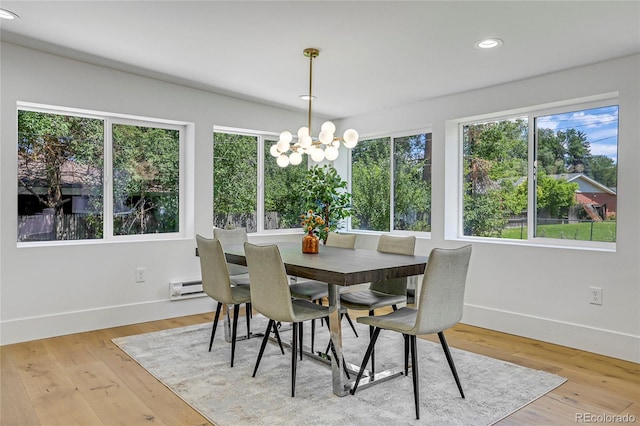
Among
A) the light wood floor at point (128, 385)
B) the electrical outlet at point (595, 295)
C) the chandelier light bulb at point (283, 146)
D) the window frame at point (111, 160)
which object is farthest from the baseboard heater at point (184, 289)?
the electrical outlet at point (595, 295)

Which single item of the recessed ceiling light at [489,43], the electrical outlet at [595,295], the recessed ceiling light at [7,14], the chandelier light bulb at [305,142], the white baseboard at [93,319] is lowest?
the white baseboard at [93,319]

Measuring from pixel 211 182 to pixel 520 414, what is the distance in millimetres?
3636

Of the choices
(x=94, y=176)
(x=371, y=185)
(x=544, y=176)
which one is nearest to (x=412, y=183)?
(x=371, y=185)

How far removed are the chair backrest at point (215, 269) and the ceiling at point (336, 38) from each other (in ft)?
4.98

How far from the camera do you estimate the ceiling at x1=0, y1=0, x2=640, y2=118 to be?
8.87 feet

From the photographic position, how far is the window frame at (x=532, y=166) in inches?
146

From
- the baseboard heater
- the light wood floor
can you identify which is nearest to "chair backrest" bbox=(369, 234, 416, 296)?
the light wood floor

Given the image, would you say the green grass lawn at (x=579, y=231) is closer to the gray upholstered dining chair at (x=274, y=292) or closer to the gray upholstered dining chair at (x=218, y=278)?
the gray upholstered dining chair at (x=274, y=292)

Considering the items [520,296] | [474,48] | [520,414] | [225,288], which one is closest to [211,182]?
[225,288]

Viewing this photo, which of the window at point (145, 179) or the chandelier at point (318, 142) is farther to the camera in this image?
the window at point (145, 179)

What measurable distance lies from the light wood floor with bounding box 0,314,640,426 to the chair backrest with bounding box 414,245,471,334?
621mm

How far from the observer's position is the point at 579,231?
384 centimetres

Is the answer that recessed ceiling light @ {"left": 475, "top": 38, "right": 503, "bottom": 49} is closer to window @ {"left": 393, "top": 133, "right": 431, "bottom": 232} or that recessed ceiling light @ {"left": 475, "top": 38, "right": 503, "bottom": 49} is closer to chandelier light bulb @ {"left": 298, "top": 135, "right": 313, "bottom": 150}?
chandelier light bulb @ {"left": 298, "top": 135, "right": 313, "bottom": 150}

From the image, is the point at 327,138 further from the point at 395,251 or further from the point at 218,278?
the point at 218,278
